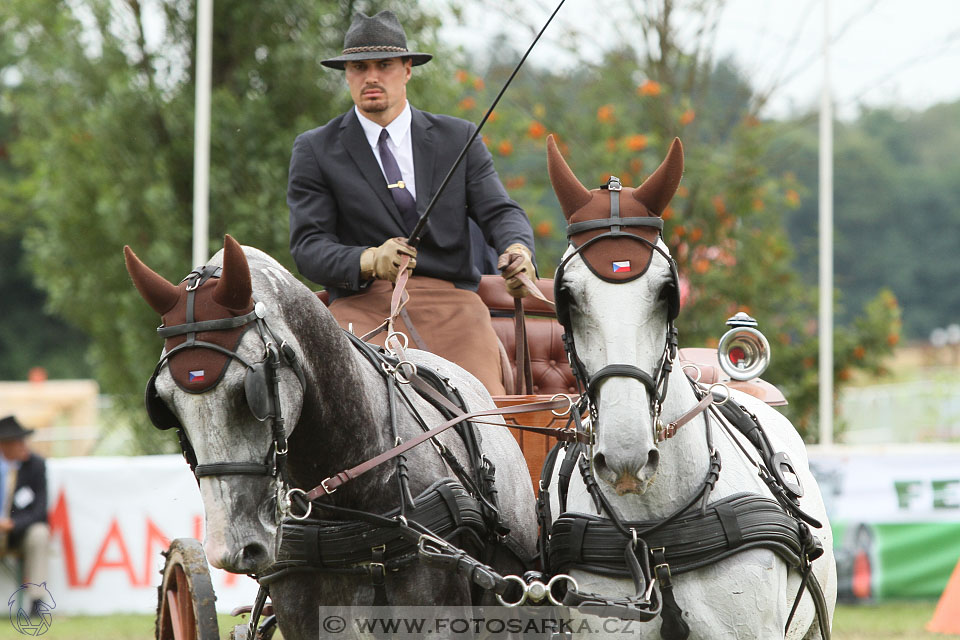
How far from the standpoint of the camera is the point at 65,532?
957cm

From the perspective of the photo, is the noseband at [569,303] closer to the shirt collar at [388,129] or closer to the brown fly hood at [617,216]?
the brown fly hood at [617,216]

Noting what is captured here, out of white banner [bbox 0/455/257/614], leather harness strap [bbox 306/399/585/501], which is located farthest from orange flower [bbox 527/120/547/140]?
leather harness strap [bbox 306/399/585/501]

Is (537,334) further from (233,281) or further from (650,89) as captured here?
(650,89)

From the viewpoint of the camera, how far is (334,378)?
344cm

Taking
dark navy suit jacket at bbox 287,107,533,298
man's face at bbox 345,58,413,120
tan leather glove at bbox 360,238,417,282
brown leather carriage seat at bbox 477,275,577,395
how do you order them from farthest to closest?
brown leather carriage seat at bbox 477,275,577,395 → man's face at bbox 345,58,413,120 → dark navy suit jacket at bbox 287,107,533,298 → tan leather glove at bbox 360,238,417,282

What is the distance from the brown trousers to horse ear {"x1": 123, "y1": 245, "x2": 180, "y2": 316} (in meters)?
1.40

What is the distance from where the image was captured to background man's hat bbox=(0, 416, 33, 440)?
31.6 feet

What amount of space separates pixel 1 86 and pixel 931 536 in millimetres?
29117

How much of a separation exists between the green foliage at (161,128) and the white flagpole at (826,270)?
11.8 feet

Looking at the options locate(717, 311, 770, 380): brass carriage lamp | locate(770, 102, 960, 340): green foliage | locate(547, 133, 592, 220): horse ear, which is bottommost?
locate(717, 311, 770, 380): brass carriage lamp

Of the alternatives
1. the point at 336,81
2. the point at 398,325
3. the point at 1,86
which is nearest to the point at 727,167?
the point at 336,81

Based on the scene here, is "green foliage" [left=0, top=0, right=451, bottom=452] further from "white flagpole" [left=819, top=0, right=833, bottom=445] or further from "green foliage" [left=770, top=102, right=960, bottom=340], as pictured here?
"green foliage" [left=770, top=102, right=960, bottom=340]

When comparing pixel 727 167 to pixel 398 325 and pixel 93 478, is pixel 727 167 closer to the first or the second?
pixel 93 478

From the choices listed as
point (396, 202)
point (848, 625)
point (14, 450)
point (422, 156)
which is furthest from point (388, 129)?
point (14, 450)
